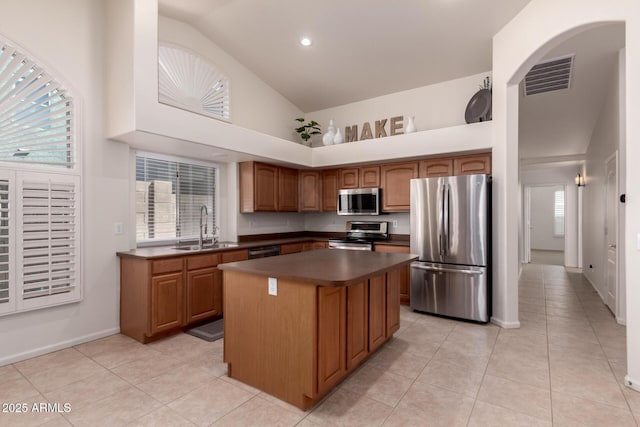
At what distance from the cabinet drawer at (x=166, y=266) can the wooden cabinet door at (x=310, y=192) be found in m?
2.59

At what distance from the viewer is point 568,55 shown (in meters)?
3.70

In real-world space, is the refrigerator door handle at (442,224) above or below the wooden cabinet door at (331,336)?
above

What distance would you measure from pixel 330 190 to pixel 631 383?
419 centimetres

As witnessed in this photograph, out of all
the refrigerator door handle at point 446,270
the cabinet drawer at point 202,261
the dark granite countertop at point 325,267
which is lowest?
the refrigerator door handle at point 446,270

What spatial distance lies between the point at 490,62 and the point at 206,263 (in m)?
4.36

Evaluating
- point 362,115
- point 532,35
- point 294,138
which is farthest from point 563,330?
point 294,138

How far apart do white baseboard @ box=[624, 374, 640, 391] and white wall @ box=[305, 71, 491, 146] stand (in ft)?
→ 11.0

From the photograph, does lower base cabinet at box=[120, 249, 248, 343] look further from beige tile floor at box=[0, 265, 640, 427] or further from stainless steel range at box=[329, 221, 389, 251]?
stainless steel range at box=[329, 221, 389, 251]

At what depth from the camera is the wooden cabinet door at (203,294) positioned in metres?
3.59

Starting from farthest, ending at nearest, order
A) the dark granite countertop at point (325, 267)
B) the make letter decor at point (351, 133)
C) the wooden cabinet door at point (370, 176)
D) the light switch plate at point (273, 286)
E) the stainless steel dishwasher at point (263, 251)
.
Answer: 1. the make letter decor at point (351, 133)
2. the wooden cabinet door at point (370, 176)
3. the stainless steel dishwasher at point (263, 251)
4. the light switch plate at point (273, 286)
5. the dark granite countertop at point (325, 267)

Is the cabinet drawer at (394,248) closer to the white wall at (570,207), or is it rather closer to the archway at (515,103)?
the archway at (515,103)

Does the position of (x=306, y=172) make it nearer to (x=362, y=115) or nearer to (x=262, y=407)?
(x=362, y=115)

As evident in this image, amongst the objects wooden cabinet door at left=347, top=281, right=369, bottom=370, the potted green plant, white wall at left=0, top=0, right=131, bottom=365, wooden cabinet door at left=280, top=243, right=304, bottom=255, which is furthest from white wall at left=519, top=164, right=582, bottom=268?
white wall at left=0, top=0, right=131, bottom=365

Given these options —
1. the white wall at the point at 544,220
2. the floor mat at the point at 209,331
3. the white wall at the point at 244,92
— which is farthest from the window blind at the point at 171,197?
the white wall at the point at 544,220
